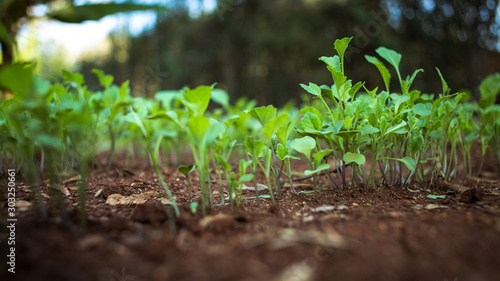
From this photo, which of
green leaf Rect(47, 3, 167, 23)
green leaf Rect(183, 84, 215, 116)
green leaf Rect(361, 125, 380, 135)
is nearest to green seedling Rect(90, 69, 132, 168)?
green leaf Rect(47, 3, 167, 23)

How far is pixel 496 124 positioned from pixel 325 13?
373 cm

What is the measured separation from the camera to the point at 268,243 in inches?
24.8

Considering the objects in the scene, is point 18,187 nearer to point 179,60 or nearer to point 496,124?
point 496,124

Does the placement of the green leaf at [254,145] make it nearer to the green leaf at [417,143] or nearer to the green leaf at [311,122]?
the green leaf at [311,122]

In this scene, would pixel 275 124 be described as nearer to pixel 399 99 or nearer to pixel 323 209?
pixel 323 209

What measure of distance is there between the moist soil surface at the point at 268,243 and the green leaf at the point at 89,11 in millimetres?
1078

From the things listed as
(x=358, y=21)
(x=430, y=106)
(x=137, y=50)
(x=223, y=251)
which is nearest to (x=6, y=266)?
(x=223, y=251)

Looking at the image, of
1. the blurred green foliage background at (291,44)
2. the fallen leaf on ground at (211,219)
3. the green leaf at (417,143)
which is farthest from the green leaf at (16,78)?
the blurred green foliage background at (291,44)

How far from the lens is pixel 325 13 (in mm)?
4426

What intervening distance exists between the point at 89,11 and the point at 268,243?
1.78 m

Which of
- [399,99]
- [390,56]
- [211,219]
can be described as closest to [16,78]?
[211,219]

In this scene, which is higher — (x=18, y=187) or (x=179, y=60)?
(x=179, y=60)

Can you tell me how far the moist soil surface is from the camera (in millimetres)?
532

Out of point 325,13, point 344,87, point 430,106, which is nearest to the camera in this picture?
point 344,87
